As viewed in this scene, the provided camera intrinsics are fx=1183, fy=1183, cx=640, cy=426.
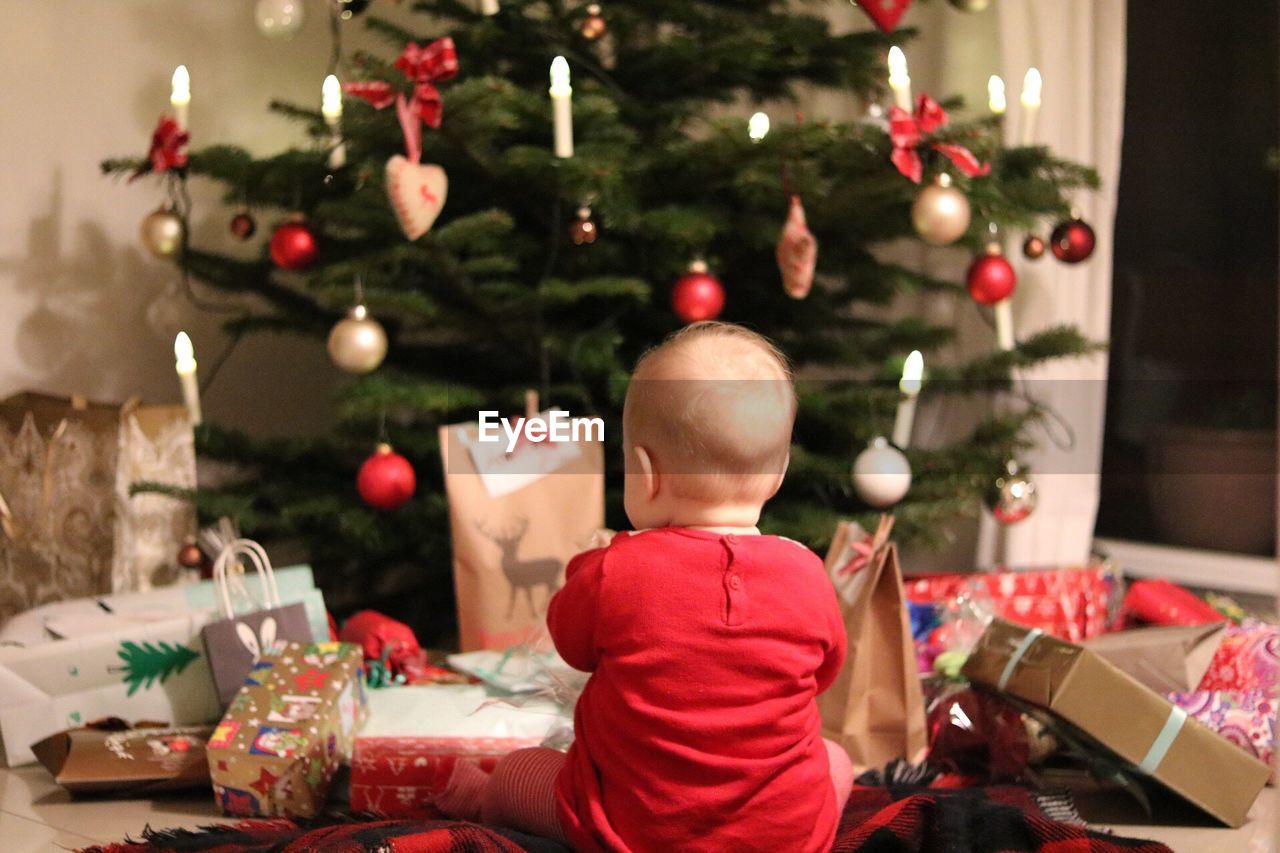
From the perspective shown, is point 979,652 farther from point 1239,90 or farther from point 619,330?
point 1239,90

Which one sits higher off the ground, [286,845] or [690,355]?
[690,355]

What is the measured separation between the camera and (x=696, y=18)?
1805mm

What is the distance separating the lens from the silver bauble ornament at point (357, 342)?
1.63 m

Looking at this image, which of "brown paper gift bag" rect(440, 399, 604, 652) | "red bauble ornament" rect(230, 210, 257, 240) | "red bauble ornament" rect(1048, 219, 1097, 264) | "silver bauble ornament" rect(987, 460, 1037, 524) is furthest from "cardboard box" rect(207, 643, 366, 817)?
"red bauble ornament" rect(1048, 219, 1097, 264)

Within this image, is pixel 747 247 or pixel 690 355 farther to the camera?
pixel 747 247

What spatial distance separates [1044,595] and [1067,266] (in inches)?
24.0

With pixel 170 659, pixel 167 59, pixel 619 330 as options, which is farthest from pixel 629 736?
pixel 167 59

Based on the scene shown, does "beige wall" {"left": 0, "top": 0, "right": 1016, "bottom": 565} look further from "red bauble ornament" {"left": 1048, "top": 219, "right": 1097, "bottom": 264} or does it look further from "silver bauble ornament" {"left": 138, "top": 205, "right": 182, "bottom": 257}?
"red bauble ornament" {"left": 1048, "top": 219, "right": 1097, "bottom": 264}

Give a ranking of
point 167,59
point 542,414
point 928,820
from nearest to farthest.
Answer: point 928,820, point 542,414, point 167,59

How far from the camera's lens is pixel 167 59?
2117mm

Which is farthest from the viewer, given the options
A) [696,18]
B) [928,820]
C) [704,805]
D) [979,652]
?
[696,18]

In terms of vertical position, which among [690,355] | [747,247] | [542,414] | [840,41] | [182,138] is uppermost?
[840,41]

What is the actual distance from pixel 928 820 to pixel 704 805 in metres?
0.25

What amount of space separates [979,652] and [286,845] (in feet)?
2.58
